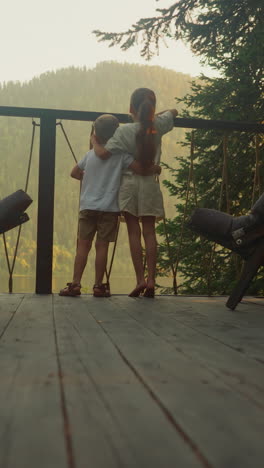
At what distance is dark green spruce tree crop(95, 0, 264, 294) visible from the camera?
6.00 m

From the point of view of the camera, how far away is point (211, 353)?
1218 mm

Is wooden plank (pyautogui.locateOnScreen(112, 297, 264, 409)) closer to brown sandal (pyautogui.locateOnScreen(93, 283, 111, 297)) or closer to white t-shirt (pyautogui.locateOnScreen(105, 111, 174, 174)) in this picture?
brown sandal (pyautogui.locateOnScreen(93, 283, 111, 297))

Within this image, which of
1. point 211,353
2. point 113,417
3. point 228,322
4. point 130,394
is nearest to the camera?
point 113,417

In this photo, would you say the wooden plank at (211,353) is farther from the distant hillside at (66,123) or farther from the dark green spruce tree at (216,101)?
the distant hillside at (66,123)

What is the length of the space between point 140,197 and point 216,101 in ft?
16.7

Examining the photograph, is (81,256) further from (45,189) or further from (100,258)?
(45,189)

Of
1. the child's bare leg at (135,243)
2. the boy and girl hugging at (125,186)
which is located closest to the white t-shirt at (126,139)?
the boy and girl hugging at (125,186)

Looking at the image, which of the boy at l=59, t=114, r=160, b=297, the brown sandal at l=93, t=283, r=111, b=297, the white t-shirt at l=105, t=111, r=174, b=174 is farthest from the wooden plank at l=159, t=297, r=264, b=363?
the white t-shirt at l=105, t=111, r=174, b=174

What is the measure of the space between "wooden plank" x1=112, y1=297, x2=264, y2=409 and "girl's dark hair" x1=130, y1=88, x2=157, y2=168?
0.94 meters

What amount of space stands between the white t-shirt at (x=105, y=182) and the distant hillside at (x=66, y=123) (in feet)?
129

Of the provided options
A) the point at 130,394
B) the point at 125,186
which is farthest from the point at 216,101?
the point at 130,394

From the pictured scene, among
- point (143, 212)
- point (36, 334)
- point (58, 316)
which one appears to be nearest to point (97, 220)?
point (143, 212)

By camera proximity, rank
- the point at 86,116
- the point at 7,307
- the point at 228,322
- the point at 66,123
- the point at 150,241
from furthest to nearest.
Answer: the point at 66,123
the point at 86,116
the point at 150,241
the point at 7,307
the point at 228,322

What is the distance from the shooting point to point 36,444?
62 cm
